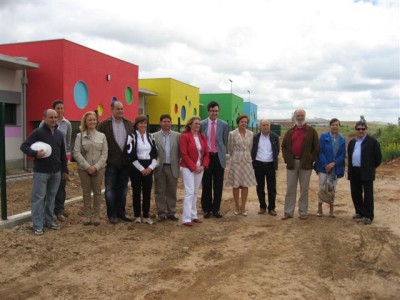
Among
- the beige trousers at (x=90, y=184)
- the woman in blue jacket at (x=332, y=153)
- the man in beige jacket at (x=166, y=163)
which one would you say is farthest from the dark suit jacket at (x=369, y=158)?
the beige trousers at (x=90, y=184)

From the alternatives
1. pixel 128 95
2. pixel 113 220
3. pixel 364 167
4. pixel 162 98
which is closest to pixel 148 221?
pixel 113 220

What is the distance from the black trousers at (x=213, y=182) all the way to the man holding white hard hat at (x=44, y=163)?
2.39 m

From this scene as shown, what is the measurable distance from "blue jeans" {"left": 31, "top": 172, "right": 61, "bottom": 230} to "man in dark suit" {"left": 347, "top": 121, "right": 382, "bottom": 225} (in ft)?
15.6

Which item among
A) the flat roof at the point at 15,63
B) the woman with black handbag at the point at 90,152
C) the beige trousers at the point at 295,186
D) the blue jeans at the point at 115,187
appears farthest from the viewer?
the flat roof at the point at 15,63

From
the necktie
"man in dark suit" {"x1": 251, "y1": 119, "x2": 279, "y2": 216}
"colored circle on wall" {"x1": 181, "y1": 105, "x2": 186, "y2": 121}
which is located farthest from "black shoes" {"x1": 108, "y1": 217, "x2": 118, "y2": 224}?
"colored circle on wall" {"x1": 181, "y1": 105, "x2": 186, "y2": 121}

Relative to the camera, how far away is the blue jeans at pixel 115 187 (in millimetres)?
6285

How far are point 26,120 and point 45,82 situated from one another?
1.45m

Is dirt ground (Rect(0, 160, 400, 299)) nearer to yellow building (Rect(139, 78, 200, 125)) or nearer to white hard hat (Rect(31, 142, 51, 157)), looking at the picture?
white hard hat (Rect(31, 142, 51, 157))

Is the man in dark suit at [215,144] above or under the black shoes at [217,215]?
above

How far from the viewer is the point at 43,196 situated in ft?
18.9

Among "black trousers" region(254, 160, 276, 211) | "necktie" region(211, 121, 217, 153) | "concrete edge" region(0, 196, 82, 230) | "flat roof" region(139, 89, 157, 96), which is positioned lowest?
"concrete edge" region(0, 196, 82, 230)

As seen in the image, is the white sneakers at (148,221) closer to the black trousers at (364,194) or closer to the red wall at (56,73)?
the black trousers at (364,194)

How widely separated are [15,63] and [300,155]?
356 inches

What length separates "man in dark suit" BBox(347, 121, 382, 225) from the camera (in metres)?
6.71
